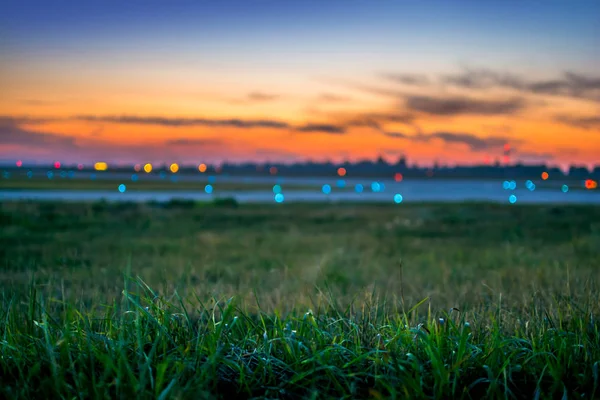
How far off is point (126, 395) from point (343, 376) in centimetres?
137

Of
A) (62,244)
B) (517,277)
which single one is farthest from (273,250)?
(517,277)

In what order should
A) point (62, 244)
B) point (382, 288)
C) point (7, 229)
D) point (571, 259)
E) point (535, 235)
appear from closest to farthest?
point (382, 288), point (571, 259), point (62, 244), point (7, 229), point (535, 235)

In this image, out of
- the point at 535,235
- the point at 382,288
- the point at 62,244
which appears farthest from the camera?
the point at 535,235

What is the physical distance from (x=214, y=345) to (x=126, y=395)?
763 mm

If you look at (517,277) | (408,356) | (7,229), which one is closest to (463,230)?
(517,277)

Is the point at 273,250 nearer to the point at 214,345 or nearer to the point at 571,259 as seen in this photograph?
the point at 571,259

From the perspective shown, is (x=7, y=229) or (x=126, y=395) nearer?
(x=126, y=395)

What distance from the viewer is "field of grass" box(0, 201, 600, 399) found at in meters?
→ 3.54

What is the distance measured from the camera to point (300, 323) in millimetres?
5141

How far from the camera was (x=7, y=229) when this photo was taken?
716 inches

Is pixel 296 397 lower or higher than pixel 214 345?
lower

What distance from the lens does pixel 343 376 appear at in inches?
139

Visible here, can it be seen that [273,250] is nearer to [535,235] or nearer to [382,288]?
[382,288]

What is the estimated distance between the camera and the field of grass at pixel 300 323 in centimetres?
354
